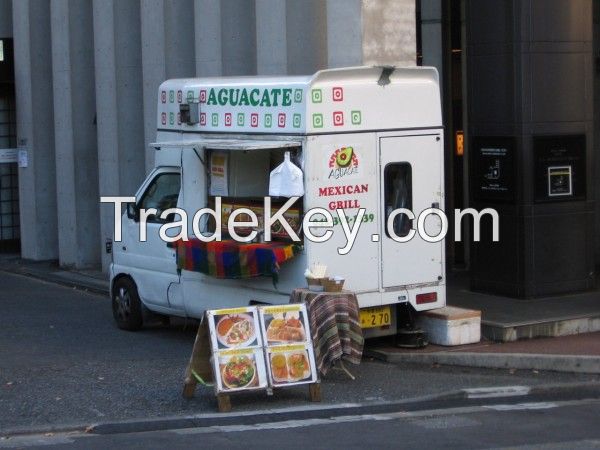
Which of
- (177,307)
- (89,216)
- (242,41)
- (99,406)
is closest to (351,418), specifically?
(99,406)

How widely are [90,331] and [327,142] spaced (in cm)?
483

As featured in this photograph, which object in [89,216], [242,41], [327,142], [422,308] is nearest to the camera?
[327,142]

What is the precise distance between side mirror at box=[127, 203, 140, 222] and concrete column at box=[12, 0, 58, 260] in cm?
881

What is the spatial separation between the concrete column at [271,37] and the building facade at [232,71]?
0.02 m

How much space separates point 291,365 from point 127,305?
4.76 metres

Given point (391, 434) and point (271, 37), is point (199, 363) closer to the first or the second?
point (391, 434)

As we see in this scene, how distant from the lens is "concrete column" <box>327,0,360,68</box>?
51.6 feet

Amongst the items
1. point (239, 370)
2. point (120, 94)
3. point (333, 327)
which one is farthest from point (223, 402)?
point (120, 94)

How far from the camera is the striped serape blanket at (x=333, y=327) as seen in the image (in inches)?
438

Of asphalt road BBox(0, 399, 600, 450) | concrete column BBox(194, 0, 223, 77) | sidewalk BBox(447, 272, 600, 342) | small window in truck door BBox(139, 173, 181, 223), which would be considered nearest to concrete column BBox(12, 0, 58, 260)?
concrete column BBox(194, 0, 223, 77)

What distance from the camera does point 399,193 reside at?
12188 millimetres

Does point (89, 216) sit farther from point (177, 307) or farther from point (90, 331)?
point (177, 307)

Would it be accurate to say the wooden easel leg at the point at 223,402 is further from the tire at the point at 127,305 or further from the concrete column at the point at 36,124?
Answer: the concrete column at the point at 36,124

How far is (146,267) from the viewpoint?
14.1 metres
